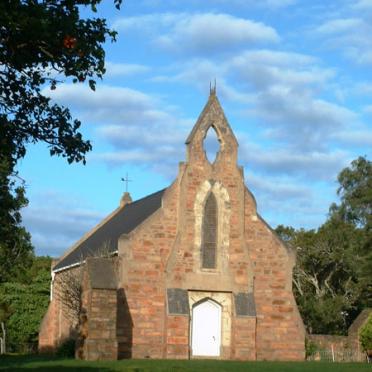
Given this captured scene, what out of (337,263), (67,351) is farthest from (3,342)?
(337,263)

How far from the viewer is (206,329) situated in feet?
117

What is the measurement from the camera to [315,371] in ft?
84.8

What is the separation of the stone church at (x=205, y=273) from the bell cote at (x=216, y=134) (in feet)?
0.14

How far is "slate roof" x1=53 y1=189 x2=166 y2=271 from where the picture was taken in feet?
129

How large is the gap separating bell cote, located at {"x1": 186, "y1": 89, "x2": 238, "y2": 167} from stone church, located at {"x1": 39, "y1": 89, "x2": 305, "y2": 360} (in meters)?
0.04

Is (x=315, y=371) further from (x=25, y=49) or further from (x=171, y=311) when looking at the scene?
(x=25, y=49)

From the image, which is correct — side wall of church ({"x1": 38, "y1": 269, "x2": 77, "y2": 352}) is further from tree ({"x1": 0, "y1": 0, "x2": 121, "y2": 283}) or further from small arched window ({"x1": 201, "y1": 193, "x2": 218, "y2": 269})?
Answer: tree ({"x1": 0, "y1": 0, "x2": 121, "y2": 283})

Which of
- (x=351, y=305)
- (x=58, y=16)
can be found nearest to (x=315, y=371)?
(x=58, y=16)

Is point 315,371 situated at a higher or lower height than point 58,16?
lower

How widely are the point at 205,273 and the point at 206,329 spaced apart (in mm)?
2405

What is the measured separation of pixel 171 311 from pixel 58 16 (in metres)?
22.3

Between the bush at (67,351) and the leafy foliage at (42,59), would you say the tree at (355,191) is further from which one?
the leafy foliage at (42,59)

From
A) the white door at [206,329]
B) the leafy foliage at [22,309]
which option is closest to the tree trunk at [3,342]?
the leafy foliage at [22,309]

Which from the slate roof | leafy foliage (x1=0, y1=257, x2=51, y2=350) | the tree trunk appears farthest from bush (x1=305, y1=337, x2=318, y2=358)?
leafy foliage (x1=0, y1=257, x2=51, y2=350)
